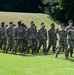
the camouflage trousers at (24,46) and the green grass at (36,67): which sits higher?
the camouflage trousers at (24,46)

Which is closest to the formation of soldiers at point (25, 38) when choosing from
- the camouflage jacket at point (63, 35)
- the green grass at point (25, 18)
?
the camouflage jacket at point (63, 35)

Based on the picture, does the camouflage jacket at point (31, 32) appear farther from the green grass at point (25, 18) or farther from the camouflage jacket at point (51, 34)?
the green grass at point (25, 18)

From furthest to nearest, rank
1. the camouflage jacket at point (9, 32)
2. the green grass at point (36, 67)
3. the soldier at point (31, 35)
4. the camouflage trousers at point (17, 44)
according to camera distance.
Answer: the camouflage jacket at point (9, 32), the soldier at point (31, 35), the camouflage trousers at point (17, 44), the green grass at point (36, 67)

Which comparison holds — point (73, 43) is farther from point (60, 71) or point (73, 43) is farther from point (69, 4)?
point (69, 4)

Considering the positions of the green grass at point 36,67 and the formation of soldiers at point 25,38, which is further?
the formation of soldiers at point 25,38

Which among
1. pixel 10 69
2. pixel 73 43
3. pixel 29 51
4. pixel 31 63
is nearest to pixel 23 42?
pixel 29 51

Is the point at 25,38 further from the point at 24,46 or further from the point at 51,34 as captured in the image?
the point at 51,34

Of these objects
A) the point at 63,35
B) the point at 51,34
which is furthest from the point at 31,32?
the point at 63,35

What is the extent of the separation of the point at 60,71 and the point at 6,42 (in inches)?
395

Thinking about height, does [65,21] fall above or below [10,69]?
above

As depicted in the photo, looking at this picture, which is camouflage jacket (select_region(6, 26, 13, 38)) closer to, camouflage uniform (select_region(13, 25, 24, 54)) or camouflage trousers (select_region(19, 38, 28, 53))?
camouflage trousers (select_region(19, 38, 28, 53))

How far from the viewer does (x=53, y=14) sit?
63.8 meters

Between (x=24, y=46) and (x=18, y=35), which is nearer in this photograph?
(x=18, y=35)

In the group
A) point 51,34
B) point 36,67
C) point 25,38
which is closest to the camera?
point 36,67
